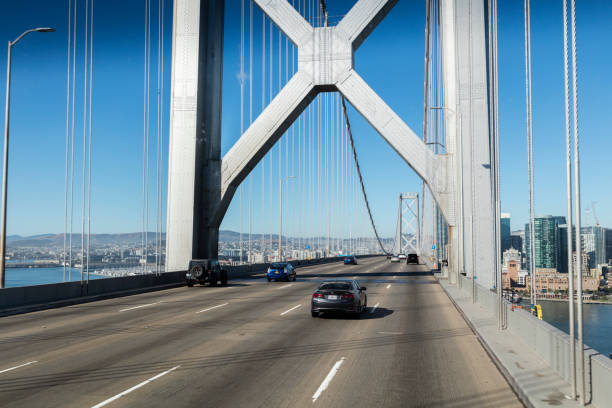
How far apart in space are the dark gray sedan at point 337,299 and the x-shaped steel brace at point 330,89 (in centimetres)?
1972

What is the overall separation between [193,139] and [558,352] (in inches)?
1309

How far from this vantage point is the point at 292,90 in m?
38.2

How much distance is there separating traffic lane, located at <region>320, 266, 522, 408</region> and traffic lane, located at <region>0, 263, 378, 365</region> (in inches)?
274

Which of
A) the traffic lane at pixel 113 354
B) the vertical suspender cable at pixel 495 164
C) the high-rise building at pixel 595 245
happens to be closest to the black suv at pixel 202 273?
the traffic lane at pixel 113 354

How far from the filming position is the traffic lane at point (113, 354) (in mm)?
8617

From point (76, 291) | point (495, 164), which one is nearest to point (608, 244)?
point (495, 164)

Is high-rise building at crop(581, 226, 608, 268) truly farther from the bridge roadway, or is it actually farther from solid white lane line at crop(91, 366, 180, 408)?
solid white lane line at crop(91, 366, 180, 408)

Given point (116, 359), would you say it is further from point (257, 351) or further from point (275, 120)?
point (275, 120)

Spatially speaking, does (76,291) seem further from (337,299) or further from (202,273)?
(337,299)

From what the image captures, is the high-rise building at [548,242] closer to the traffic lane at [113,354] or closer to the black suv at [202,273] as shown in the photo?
the traffic lane at [113,354]

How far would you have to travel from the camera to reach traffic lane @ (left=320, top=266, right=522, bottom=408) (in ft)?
25.7

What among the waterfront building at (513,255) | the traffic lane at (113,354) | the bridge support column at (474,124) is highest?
the bridge support column at (474,124)

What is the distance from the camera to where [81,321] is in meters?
16.7

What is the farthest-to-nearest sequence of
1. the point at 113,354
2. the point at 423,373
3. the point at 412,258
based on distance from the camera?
the point at 412,258 < the point at 113,354 < the point at 423,373
